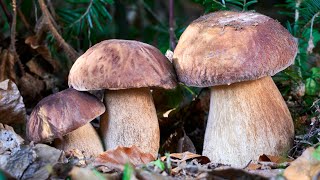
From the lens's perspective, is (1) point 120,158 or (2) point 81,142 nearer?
(1) point 120,158

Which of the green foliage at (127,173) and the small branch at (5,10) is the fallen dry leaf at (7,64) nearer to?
the small branch at (5,10)

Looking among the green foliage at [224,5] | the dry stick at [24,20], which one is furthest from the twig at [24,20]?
the green foliage at [224,5]

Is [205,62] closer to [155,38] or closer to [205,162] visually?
[205,162]

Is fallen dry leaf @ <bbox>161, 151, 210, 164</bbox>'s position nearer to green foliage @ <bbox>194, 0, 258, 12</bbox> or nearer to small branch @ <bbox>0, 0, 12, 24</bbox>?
green foliage @ <bbox>194, 0, 258, 12</bbox>

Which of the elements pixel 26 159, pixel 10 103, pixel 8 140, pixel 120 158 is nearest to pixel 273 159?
pixel 120 158

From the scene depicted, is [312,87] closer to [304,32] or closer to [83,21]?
[304,32]
